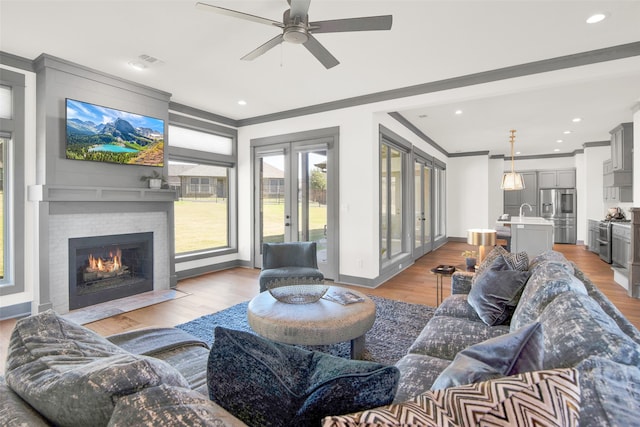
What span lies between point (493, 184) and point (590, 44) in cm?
776

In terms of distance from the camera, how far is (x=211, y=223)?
5.93 m

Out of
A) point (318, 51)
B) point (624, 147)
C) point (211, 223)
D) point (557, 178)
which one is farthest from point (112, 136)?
point (557, 178)

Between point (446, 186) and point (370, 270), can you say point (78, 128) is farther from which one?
point (446, 186)

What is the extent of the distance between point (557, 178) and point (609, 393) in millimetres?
11229

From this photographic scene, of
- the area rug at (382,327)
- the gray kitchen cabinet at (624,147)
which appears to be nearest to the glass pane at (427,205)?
the gray kitchen cabinet at (624,147)

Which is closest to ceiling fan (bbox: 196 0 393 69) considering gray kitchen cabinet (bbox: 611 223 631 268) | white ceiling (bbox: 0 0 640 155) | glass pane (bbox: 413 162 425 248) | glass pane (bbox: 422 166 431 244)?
white ceiling (bbox: 0 0 640 155)

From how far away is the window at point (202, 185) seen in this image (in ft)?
17.1

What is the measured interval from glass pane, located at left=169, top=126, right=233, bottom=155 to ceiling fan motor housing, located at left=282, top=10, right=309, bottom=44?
134 inches

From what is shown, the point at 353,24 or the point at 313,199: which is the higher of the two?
the point at 353,24

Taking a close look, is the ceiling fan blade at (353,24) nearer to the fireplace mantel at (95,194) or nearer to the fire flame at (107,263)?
the fireplace mantel at (95,194)

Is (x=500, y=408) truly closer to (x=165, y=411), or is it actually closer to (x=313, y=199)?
(x=165, y=411)

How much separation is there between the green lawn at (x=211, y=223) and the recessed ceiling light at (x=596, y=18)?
3727 mm

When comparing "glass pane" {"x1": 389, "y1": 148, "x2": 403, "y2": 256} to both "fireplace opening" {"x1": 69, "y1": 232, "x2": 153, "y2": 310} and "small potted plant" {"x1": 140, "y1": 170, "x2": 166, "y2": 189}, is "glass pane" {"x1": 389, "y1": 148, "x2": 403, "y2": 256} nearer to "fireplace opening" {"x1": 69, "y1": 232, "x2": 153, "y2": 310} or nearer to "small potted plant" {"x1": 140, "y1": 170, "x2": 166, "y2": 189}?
"small potted plant" {"x1": 140, "y1": 170, "x2": 166, "y2": 189}

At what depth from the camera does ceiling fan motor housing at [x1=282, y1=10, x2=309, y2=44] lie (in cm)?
231
